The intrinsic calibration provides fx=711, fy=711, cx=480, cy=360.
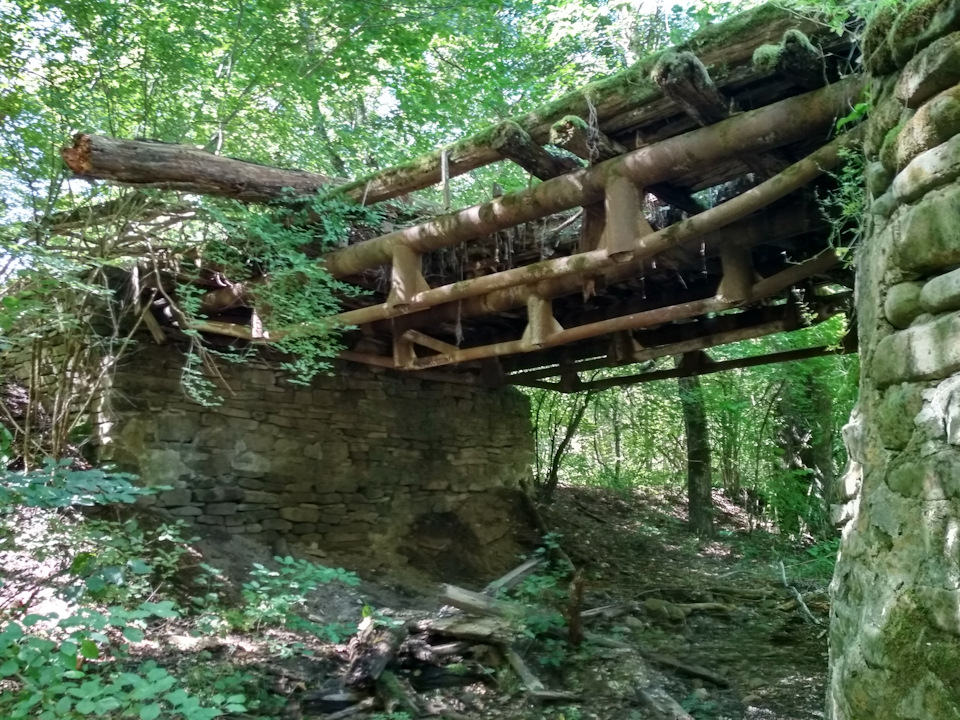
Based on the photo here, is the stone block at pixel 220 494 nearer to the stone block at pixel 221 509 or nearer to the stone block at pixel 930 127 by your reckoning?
the stone block at pixel 221 509

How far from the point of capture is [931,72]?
1879 millimetres

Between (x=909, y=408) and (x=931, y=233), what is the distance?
1.48ft

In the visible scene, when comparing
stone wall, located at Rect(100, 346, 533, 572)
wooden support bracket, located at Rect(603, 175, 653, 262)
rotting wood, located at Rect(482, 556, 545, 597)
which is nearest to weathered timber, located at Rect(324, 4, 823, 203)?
wooden support bracket, located at Rect(603, 175, 653, 262)

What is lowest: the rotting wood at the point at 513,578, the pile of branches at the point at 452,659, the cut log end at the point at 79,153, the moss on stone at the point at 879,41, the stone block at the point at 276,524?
the pile of branches at the point at 452,659

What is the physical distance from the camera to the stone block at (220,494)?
18.3 feet

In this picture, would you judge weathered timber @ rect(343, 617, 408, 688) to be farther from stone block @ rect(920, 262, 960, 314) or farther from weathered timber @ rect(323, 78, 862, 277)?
stone block @ rect(920, 262, 960, 314)

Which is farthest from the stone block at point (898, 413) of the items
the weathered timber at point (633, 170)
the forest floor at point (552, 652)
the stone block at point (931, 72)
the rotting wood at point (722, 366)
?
the forest floor at point (552, 652)

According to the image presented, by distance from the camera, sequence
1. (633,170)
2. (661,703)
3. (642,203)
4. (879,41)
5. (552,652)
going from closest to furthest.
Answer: (879,41) < (633,170) < (642,203) < (661,703) < (552,652)

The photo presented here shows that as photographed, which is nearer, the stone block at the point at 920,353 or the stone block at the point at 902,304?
the stone block at the point at 920,353

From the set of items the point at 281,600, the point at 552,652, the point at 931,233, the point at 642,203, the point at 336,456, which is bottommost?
the point at 552,652

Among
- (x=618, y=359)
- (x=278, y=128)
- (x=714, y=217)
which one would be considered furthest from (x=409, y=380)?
(x=714, y=217)

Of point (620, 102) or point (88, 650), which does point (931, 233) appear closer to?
point (620, 102)

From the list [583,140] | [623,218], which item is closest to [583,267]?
[623,218]

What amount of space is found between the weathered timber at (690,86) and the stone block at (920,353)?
1.47 meters
